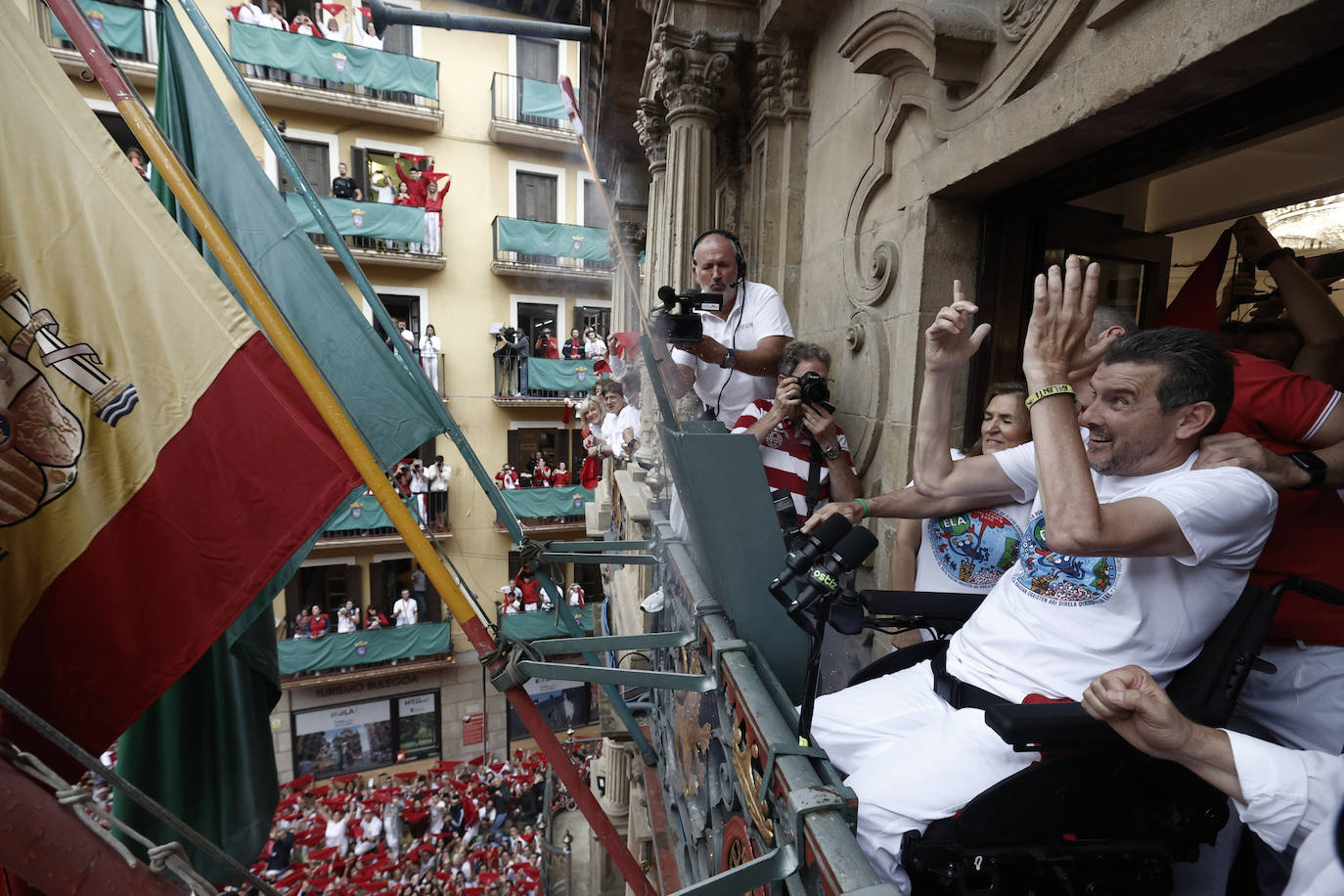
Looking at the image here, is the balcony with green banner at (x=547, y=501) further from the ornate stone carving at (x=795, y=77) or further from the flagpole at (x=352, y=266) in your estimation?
the flagpole at (x=352, y=266)

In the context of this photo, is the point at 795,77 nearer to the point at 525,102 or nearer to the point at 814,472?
the point at 814,472

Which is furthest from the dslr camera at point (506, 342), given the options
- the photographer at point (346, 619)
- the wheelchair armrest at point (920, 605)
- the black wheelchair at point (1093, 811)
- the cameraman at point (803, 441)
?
the black wheelchair at point (1093, 811)

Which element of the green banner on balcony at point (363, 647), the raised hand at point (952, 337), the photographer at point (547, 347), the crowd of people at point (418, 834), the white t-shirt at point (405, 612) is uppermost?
the photographer at point (547, 347)

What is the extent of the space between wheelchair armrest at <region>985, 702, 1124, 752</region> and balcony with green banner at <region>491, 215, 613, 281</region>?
15230 mm

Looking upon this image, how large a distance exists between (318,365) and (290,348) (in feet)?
2.41

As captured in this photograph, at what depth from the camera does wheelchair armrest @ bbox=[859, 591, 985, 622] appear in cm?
207

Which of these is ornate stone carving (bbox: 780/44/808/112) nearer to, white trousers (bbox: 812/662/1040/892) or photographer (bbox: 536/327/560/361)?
white trousers (bbox: 812/662/1040/892)

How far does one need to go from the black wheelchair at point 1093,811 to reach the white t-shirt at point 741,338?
2.40 meters

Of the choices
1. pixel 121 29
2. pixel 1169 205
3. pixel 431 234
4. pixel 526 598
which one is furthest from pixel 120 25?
pixel 1169 205

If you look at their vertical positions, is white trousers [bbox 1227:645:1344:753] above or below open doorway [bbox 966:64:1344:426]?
below

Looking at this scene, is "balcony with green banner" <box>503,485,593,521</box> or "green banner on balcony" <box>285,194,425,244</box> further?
"balcony with green banner" <box>503,485,593,521</box>

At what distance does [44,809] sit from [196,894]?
35 centimetres

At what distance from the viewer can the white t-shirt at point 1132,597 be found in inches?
56.0

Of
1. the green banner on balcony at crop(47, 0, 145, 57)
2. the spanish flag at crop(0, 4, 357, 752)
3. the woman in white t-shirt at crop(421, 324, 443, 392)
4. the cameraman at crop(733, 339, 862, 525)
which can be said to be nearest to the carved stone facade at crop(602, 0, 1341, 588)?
the cameraman at crop(733, 339, 862, 525)
